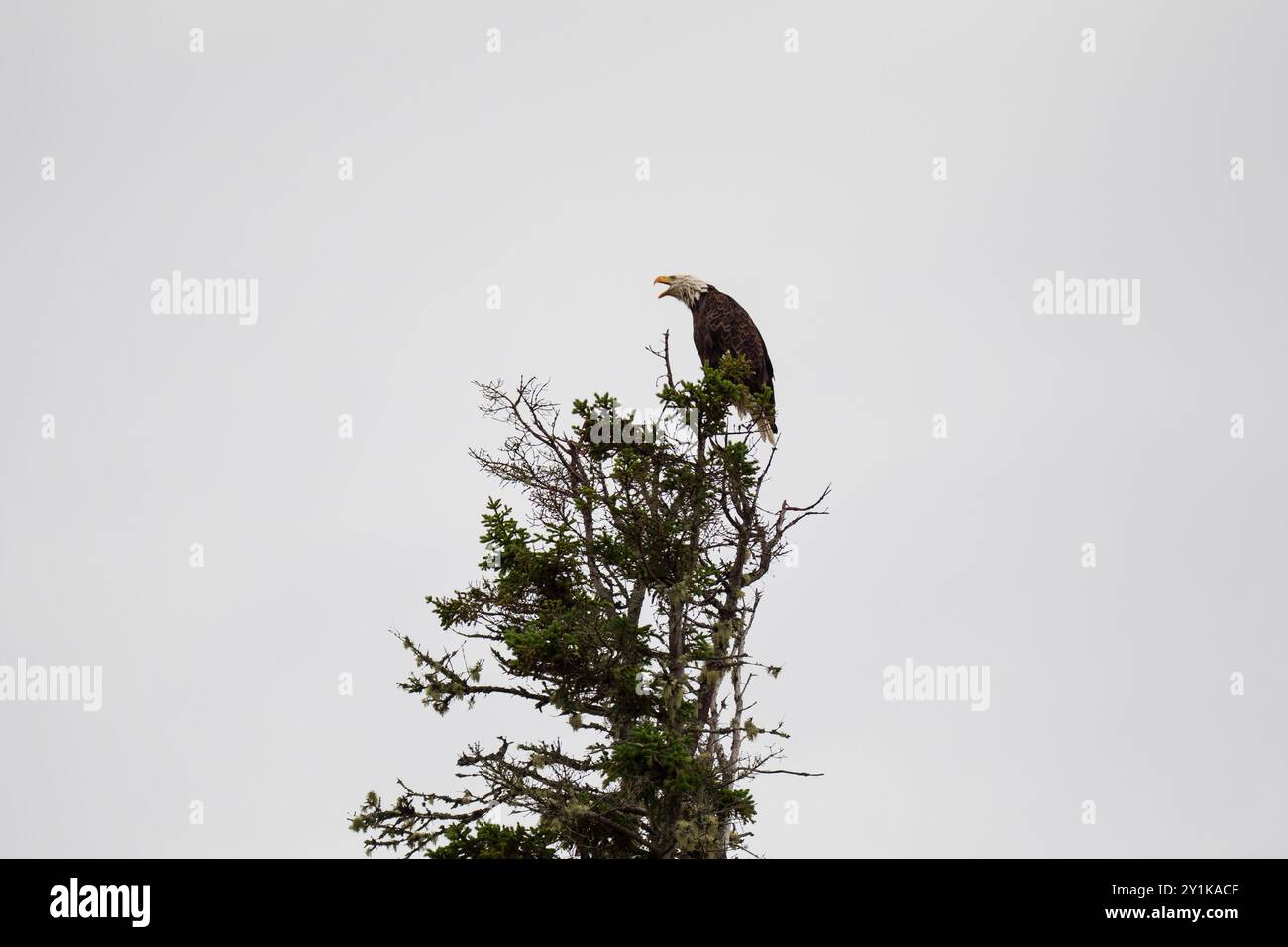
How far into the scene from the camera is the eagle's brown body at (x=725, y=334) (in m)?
17.8

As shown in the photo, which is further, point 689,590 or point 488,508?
point 488,508

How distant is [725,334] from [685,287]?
1.60 meters

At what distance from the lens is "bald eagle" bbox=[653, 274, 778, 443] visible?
1786 cm

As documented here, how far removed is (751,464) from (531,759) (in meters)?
3.88

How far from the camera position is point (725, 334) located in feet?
59.9

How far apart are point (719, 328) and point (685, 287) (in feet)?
4.77

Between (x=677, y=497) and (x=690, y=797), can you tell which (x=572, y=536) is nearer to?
(x=677, y=497)

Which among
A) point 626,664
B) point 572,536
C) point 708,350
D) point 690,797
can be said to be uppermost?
point 708,350

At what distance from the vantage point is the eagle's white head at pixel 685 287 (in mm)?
19312

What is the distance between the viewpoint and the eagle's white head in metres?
19.3
